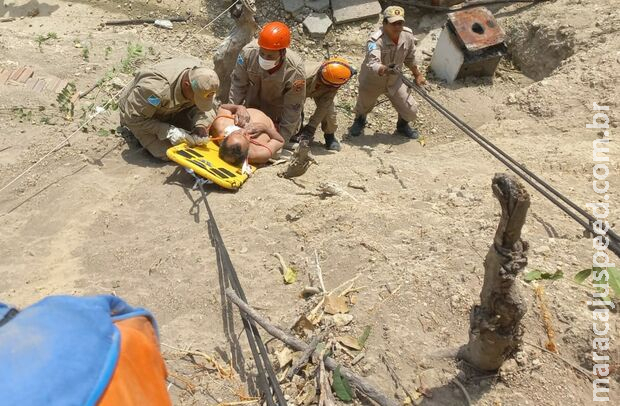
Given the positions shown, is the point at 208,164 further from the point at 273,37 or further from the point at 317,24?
the point at 317,24

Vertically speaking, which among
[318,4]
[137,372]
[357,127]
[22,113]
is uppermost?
[137,372]

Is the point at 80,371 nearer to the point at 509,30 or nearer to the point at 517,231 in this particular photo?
the point at 517,231

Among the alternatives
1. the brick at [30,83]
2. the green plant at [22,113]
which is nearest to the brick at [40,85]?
the brick at [30,83]

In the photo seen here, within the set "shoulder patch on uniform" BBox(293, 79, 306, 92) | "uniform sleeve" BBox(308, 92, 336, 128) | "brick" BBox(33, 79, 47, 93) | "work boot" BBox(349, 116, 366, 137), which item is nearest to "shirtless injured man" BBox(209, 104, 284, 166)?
"shoulder patch on uniform" BBox(293, 79, 306, 92)

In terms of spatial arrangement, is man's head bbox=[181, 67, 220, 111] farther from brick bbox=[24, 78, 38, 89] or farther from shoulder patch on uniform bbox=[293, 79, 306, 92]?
brick bbox=[24, 78, 38, 89]

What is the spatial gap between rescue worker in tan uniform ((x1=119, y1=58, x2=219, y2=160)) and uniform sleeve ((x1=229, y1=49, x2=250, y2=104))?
0.47 meters

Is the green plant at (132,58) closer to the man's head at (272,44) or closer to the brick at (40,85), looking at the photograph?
the brick at (40,85)

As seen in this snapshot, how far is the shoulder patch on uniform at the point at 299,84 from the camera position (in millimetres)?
5535

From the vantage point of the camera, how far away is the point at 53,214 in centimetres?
466

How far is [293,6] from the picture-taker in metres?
8.74

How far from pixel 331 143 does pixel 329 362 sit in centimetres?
389

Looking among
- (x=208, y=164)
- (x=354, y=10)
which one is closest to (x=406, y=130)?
(x=354, y=10)

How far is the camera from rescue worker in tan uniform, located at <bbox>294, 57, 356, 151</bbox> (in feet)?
19.0

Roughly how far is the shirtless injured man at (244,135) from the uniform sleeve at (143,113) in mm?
522
